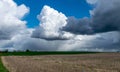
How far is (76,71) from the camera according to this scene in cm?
3953

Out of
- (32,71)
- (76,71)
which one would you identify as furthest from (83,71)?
(32,71)

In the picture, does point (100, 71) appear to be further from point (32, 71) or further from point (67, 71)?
point (32, 71)

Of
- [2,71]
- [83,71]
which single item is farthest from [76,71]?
[2,71]

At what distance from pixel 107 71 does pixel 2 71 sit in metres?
13.9

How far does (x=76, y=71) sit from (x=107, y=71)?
13.4ft

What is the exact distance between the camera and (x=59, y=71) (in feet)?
130

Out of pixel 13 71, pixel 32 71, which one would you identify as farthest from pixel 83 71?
pixel 13 71

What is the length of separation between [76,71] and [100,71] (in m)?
3.19

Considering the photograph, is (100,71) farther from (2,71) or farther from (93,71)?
(2,71)

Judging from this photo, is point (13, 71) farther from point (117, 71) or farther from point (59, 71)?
point (117, 71)

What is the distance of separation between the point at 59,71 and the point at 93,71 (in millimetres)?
4473

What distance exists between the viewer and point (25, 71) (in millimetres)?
39906

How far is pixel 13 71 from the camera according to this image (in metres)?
40.5

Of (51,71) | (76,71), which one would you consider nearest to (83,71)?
(76,71)
